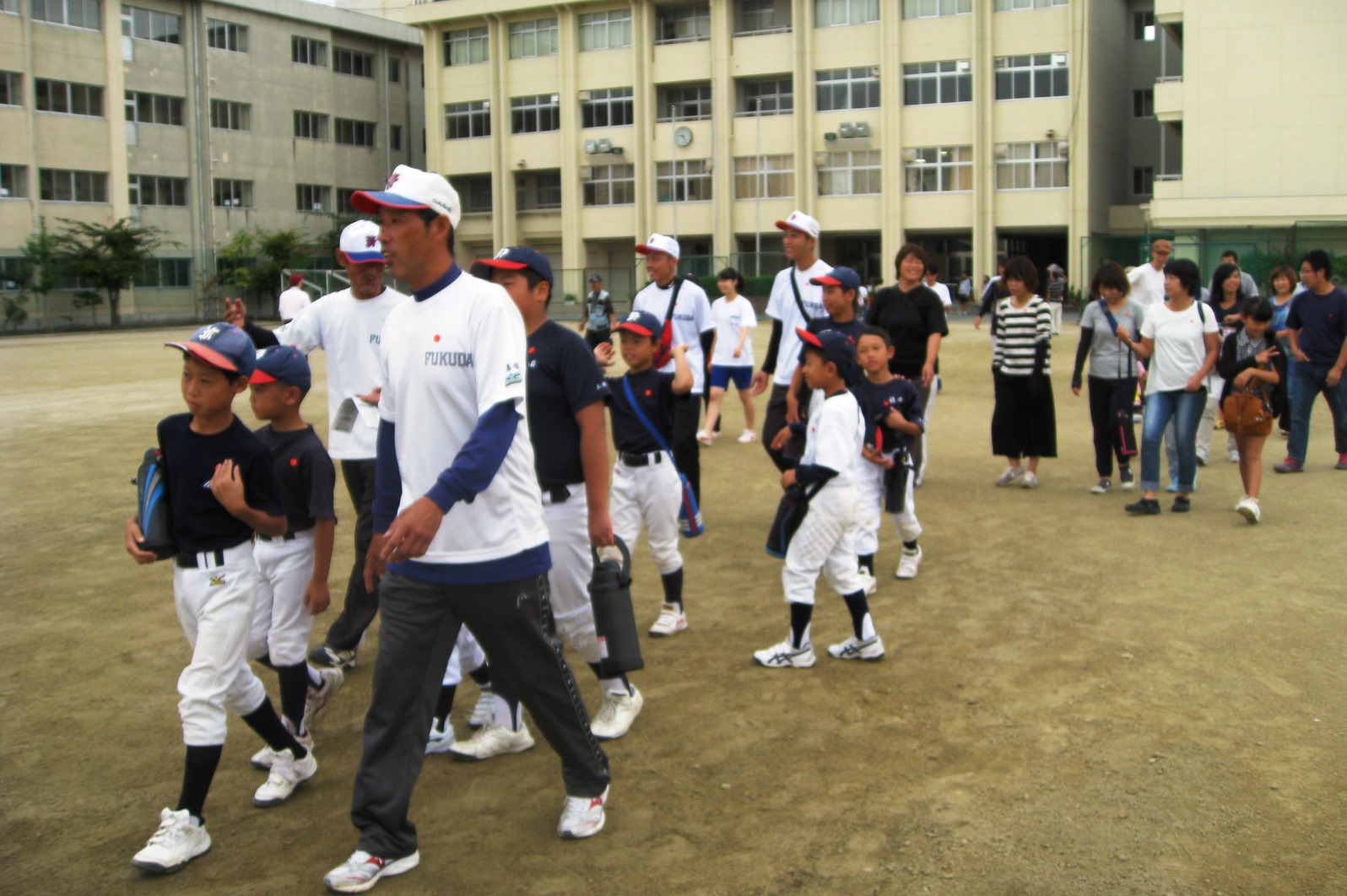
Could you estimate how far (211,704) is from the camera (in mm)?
4172

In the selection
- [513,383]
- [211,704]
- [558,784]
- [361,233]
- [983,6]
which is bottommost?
[558,784]

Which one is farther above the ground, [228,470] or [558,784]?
[228,470]

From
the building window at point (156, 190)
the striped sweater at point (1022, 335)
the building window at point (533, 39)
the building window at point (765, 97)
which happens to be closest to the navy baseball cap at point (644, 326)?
the striped sweater at point (1022, 335)

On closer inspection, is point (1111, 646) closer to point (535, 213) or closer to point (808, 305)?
point (808, 305)

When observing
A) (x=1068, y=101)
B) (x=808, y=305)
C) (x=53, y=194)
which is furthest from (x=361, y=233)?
(x=53, y=194)

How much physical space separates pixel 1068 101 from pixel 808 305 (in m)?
43.1

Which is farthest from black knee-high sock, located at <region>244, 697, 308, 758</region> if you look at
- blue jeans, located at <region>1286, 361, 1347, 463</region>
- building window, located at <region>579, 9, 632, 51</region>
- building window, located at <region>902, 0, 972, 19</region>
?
building window, located at <region>579, 9, 632, 51</region>

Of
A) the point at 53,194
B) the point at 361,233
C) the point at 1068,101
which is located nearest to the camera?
the point at 361,233

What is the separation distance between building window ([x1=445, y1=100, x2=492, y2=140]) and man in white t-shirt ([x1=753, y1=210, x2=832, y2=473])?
5303cm

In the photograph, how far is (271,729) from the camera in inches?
178

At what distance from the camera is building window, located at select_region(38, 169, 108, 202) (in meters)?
51.7

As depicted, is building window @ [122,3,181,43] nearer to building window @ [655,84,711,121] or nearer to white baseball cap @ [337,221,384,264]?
building window @ [655,84,711,121]

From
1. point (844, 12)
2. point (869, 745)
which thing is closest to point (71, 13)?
point (844, 12)

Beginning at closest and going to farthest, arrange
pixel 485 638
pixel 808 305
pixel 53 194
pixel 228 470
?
1. pixel 485 638
2. pixel 228 470
3. pixel 808 305
4. pixel 53 194
